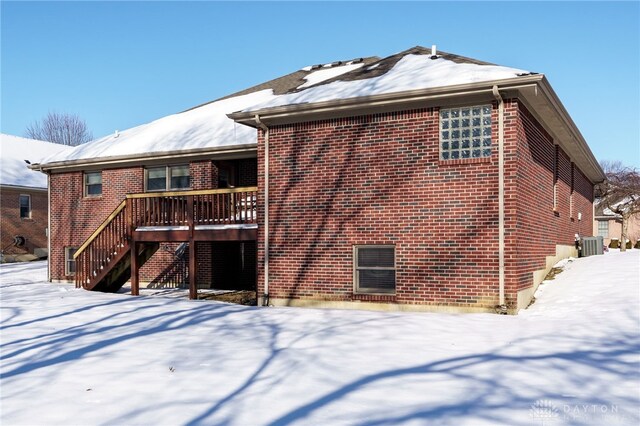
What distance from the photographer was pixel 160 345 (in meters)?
8.09

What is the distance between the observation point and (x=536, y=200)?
1247cm

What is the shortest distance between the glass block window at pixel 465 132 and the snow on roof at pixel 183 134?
21.6 ft

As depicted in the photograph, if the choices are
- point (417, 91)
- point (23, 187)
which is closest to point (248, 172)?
point (417, 91)

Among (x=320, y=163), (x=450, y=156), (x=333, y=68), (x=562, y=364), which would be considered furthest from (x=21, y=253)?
(x=562, y=364)

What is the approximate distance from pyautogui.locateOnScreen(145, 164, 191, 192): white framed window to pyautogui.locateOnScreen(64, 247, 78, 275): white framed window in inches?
165

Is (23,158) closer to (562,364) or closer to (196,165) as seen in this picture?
(196,165)

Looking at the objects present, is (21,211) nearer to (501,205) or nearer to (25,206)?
(25,206)

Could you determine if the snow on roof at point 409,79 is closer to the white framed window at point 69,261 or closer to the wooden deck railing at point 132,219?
the wooden deck railing at point 132,219

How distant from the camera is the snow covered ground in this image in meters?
5.23

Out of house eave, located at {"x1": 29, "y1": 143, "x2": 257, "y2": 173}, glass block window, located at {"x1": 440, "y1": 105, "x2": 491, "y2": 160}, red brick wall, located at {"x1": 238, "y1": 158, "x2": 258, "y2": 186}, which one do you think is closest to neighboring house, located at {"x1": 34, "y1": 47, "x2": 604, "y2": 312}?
glass block window, located at {"x1": 440, "y1": 105, "x2": 491, "y2": 160}

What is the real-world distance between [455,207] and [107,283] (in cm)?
1016

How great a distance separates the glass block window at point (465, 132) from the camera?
1084 cm

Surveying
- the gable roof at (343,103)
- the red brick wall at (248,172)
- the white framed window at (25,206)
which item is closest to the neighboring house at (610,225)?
the gable roof at (343,103)

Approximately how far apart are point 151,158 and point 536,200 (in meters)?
11.5
